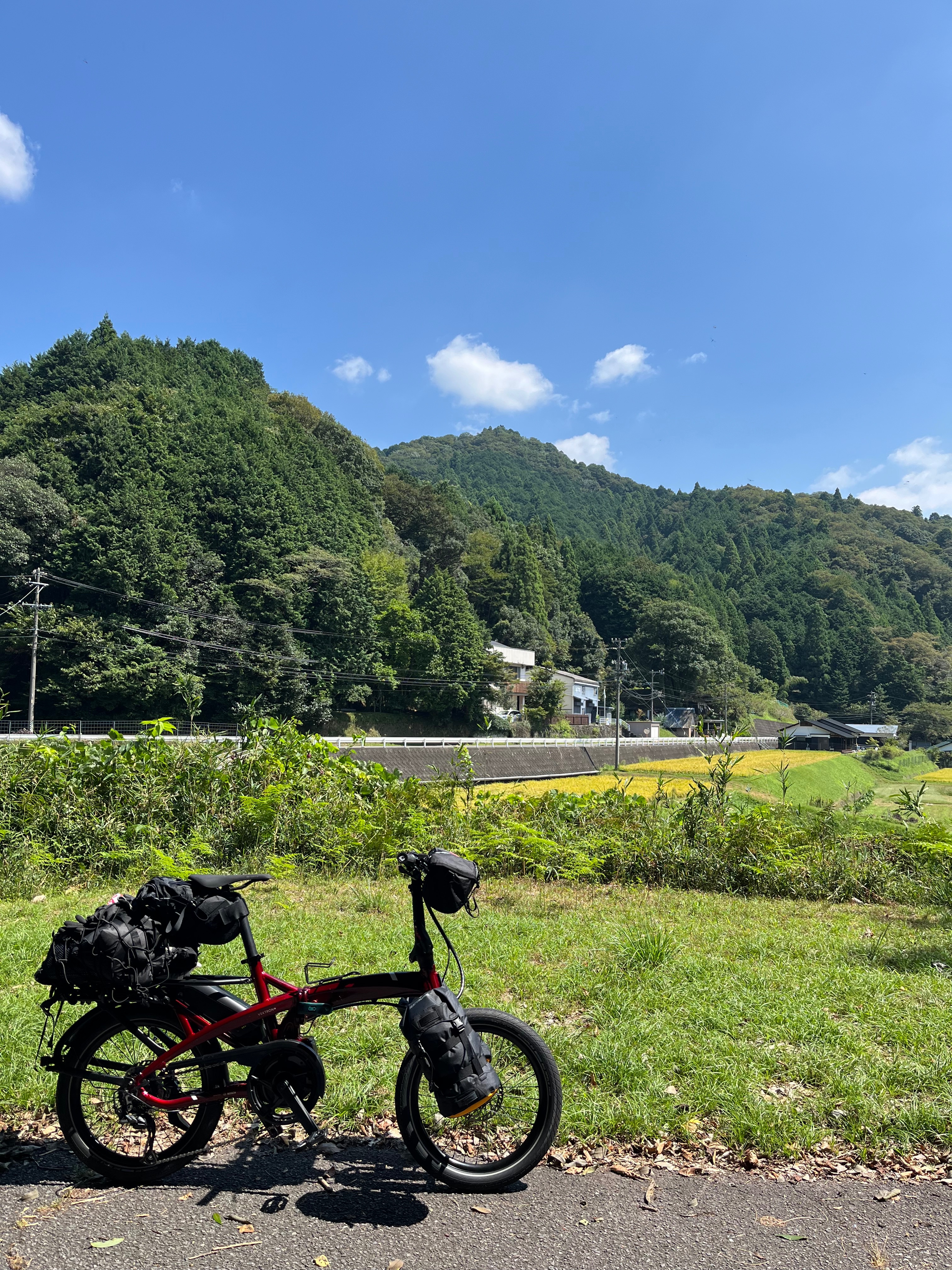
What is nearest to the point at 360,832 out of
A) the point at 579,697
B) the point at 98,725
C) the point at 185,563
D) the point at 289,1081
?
the point at 289,1081

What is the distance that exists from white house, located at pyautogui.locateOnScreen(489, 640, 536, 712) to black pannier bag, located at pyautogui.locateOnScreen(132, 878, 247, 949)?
52528mm

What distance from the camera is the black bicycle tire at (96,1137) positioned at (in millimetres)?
2680

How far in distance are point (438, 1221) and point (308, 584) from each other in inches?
1891

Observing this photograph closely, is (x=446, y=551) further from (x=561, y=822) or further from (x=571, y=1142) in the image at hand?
(x=571, y=1142)

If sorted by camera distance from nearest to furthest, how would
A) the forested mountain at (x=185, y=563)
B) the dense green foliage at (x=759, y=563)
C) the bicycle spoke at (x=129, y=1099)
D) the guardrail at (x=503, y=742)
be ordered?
the bicycle spoke at (x=129, y=1099)
the guardrail at (x=503, y=742)
the forested mountain at (x=185, y=563)
the dense green foliage at (x=759, y=563)

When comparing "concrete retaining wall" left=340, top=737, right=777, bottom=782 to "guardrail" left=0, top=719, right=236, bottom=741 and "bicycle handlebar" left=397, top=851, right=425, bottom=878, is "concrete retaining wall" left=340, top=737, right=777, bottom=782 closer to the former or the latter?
"guardrail" left=0, top=719, right=236, bottom=741

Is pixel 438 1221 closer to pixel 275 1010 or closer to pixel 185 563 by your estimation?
pixel 275 1010

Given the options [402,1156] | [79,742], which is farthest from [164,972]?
[79,742]

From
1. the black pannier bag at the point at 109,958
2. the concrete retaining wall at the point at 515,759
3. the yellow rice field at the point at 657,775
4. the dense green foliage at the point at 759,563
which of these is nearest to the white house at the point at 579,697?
the dense green foliage at the point at 759,563

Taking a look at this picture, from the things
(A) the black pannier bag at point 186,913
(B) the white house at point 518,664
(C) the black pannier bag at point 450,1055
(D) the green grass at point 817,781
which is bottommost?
(D) the green grass at point 817,781

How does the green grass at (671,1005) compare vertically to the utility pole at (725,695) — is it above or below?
below

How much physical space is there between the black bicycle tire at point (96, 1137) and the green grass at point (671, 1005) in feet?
1.84

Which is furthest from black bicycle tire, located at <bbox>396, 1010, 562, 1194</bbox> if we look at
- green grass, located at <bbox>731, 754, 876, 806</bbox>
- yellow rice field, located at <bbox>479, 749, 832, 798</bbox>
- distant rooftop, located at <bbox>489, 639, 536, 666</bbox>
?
distant rooftop, located at <bbox>489, 639, 536, 666</bbox>

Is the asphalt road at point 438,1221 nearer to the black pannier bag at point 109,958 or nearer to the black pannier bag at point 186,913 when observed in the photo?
the black pannier bag at point 109,958
